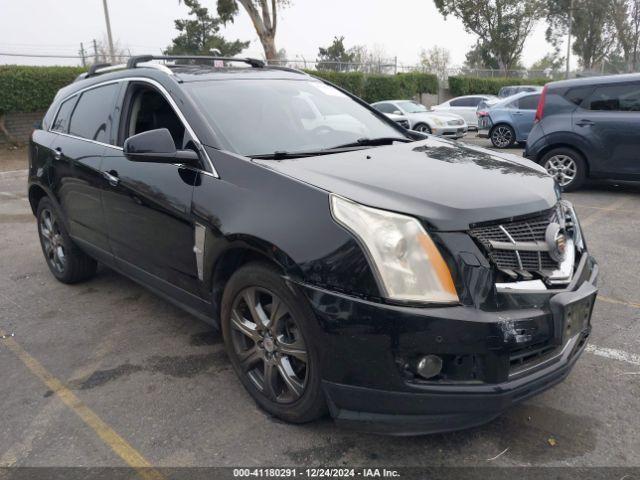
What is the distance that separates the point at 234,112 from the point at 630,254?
413 centimetres

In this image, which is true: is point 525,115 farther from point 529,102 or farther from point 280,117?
point 280,117

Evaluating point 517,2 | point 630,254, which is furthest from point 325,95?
point 517,2

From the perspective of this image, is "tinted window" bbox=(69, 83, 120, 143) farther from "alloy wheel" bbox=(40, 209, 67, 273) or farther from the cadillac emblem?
the cadillac emblem

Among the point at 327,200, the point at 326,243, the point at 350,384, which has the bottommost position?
the point at 350,384

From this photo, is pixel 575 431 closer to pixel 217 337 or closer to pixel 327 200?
pixel 327 200

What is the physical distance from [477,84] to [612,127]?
27681mm

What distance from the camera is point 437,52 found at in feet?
205

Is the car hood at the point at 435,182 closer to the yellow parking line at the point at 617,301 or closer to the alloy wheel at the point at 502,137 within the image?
the yellow parking line at the point at 617,301

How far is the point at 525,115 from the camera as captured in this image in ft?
46.5

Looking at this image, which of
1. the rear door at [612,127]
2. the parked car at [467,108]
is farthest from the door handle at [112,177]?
the parked car at [467,108]

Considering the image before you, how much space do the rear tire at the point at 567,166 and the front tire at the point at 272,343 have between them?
6518 mm

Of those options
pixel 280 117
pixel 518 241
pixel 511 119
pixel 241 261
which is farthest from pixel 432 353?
pixel 511 119

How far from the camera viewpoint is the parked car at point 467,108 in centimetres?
2073

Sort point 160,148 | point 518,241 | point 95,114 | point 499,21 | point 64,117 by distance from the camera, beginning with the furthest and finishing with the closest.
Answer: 1. point 499,21
2. point 64,117
3. point 95,114
4. point 160,148
5. point 518,241
